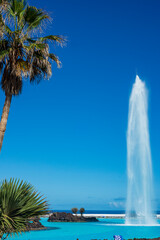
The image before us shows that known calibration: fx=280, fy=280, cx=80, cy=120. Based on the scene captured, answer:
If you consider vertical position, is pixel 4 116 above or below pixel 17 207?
above

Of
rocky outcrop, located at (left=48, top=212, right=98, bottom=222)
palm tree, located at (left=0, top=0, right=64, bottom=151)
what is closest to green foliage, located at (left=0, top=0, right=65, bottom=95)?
palm tree, located at (left=0, top=0, right=64, bottom=151)

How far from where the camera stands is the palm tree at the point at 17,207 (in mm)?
9836

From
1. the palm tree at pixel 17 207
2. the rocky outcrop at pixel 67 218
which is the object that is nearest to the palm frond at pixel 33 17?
the palm tree at pixel 17 207

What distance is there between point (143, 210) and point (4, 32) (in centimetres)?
3568

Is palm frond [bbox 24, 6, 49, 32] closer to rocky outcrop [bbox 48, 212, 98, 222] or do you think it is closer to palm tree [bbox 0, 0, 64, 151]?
palm tree [bbox 0, 0, 64, 151]

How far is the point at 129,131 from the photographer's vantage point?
42500mm

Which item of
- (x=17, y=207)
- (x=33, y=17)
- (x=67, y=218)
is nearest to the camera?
(x=17, y=207)

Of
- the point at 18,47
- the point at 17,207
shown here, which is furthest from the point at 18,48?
the point at 17,207

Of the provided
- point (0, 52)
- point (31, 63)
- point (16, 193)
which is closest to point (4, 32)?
point (0, 52)

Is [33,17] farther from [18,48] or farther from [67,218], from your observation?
[67,218]

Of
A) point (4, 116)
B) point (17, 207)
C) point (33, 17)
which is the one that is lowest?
point (17, 207)

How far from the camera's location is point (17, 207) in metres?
10.1

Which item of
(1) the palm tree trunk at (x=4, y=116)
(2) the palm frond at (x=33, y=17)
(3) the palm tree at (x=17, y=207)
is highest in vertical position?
(2) the palm frond at (x=33, y=17)

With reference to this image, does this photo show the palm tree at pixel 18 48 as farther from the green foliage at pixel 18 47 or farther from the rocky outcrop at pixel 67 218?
the rocky outcrop at pixel 67 218
